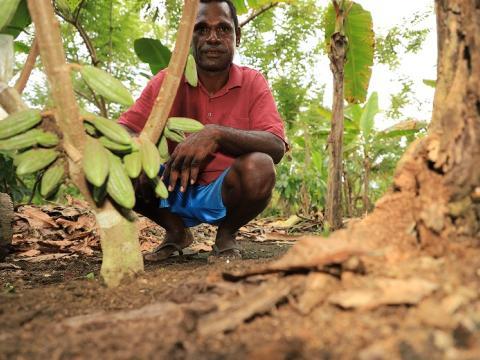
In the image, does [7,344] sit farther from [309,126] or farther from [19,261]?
[309,126]

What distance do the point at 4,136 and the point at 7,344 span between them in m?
0.58

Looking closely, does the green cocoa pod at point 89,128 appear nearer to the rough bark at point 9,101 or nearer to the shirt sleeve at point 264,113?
the rough bark at point 9,101

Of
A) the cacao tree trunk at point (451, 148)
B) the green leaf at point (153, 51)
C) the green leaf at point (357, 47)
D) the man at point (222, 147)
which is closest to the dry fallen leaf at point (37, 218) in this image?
the man at point (222, 147)

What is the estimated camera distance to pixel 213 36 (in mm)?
2221

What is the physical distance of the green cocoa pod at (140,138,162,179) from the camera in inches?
48.3

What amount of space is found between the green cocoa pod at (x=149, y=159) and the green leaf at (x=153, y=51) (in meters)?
2.63

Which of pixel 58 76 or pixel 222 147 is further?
pixel 222 147

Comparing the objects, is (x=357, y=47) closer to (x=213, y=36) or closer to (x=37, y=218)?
(x=213, y=36)

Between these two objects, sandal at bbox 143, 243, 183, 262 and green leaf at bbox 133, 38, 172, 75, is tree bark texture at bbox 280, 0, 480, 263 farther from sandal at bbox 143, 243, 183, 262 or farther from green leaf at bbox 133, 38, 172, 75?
green leaf at bbox 133, 38, 172, 75

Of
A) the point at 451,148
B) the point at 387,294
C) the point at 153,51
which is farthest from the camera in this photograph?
the point at 153,51

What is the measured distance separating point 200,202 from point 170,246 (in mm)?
268

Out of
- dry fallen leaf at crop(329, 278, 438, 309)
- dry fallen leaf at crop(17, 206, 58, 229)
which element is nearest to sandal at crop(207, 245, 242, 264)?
dry fallen leaf at crop(329, 278, 438, 309)

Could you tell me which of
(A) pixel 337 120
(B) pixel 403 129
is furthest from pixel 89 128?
(B) pixel 403 129

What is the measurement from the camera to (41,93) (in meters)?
8.70
